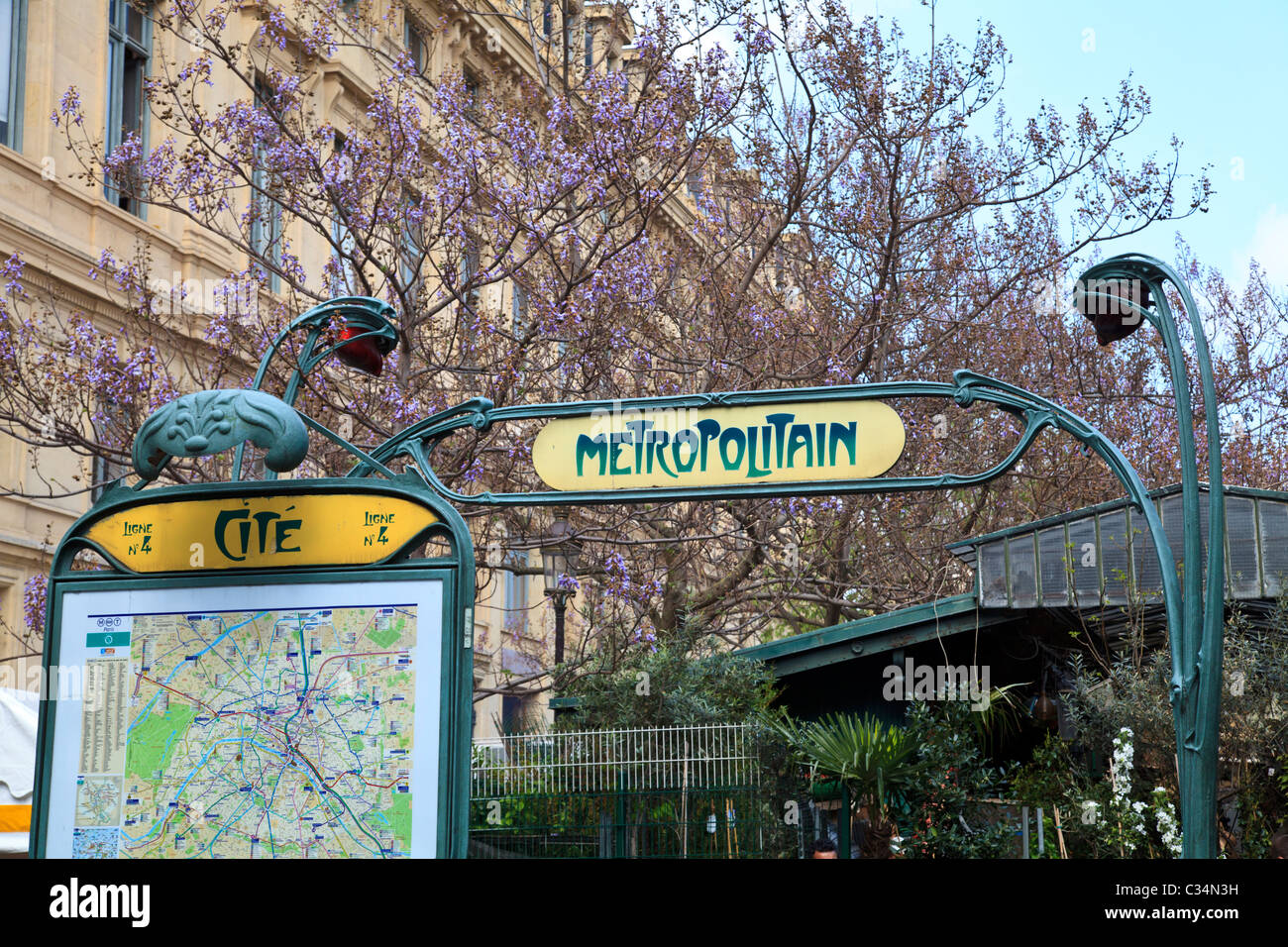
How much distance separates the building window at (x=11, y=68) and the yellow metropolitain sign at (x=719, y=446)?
14.8 meters

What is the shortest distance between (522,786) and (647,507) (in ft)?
12.9

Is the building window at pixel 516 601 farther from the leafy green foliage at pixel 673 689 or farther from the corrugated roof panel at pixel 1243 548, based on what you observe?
the corrugated roof panel at pixel 1243 548

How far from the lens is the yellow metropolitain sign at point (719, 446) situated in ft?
20.6

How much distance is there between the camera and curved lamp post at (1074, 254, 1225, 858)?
640cm

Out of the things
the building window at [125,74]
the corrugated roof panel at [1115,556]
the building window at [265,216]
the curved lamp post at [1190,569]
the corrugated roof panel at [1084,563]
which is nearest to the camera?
the curved lamp post at [1190,569]

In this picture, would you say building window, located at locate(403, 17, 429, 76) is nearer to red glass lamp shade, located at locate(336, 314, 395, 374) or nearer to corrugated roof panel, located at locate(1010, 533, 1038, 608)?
corrugated roof panel, located at locate(1010, 533, 1038, 608)

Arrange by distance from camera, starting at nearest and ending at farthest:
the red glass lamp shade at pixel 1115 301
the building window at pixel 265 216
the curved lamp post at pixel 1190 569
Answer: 1. the curved lamp post at pixel 1190 569
2. the red glass lamp shade at pixel 1115 301
3. the building window at pixel 265 216

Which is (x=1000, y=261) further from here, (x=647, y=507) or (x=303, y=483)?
(x=303, y=483)

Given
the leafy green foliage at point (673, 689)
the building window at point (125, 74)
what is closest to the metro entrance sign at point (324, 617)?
the leafy green foliage at point (673, 689)

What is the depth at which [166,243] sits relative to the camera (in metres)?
21.2

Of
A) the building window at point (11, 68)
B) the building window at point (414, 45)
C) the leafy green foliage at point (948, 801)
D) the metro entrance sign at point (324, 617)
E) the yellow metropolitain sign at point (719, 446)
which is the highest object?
the building window at point (414, 45)

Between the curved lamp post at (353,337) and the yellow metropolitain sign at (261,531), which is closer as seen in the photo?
the yellow metropolitain sign at (261,531)

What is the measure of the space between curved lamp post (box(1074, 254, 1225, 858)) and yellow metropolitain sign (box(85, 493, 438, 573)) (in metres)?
3.48

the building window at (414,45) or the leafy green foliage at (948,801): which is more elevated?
the building window at (414,45)
